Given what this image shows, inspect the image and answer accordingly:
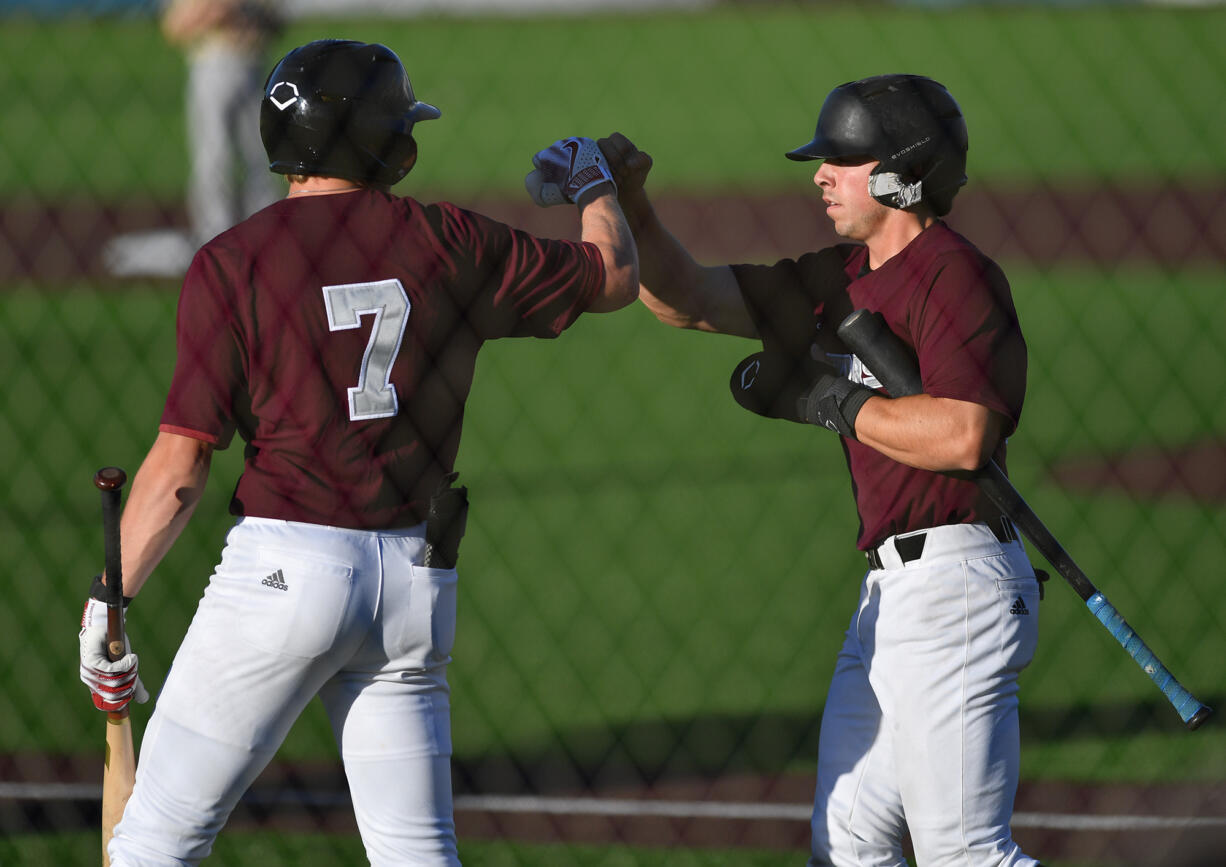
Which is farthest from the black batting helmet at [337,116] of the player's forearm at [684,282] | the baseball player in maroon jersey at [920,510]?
the baseball player in maroon jersey at [920,510]

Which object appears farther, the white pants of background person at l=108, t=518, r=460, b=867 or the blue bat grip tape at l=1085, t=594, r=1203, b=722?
the blue bat grip tape at l=1085, t=594, r=1203, b=722

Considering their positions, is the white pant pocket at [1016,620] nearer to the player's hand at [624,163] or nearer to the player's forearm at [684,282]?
the player's forearm at [684,282]

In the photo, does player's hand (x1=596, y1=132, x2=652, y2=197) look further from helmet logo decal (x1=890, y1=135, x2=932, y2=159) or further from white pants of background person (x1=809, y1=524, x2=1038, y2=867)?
white pants of background person (x1=809, y1=524, x2=1038, y2=867)

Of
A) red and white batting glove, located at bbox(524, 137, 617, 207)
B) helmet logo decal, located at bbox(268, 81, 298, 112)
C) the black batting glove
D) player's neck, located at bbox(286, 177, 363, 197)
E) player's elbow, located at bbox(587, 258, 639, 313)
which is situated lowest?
the black batting glove

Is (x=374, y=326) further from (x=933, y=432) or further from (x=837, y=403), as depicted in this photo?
(x=933, y=432)

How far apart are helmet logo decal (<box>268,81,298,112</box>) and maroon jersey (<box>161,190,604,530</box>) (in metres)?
0.18

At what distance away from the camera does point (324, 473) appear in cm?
254

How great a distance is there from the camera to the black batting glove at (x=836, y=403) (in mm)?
2775

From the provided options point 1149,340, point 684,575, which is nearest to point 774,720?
point 684,575

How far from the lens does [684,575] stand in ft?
18.4

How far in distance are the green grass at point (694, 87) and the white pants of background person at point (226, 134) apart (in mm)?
1862

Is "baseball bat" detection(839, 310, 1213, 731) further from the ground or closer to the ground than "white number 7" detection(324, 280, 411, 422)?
closer to the ground

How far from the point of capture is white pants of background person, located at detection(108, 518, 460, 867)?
8.09 ft

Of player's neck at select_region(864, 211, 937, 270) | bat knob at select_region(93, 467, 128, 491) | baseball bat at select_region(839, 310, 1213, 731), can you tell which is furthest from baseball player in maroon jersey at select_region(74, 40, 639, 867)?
player's neck at select_region(864, 211, 937, 270)
